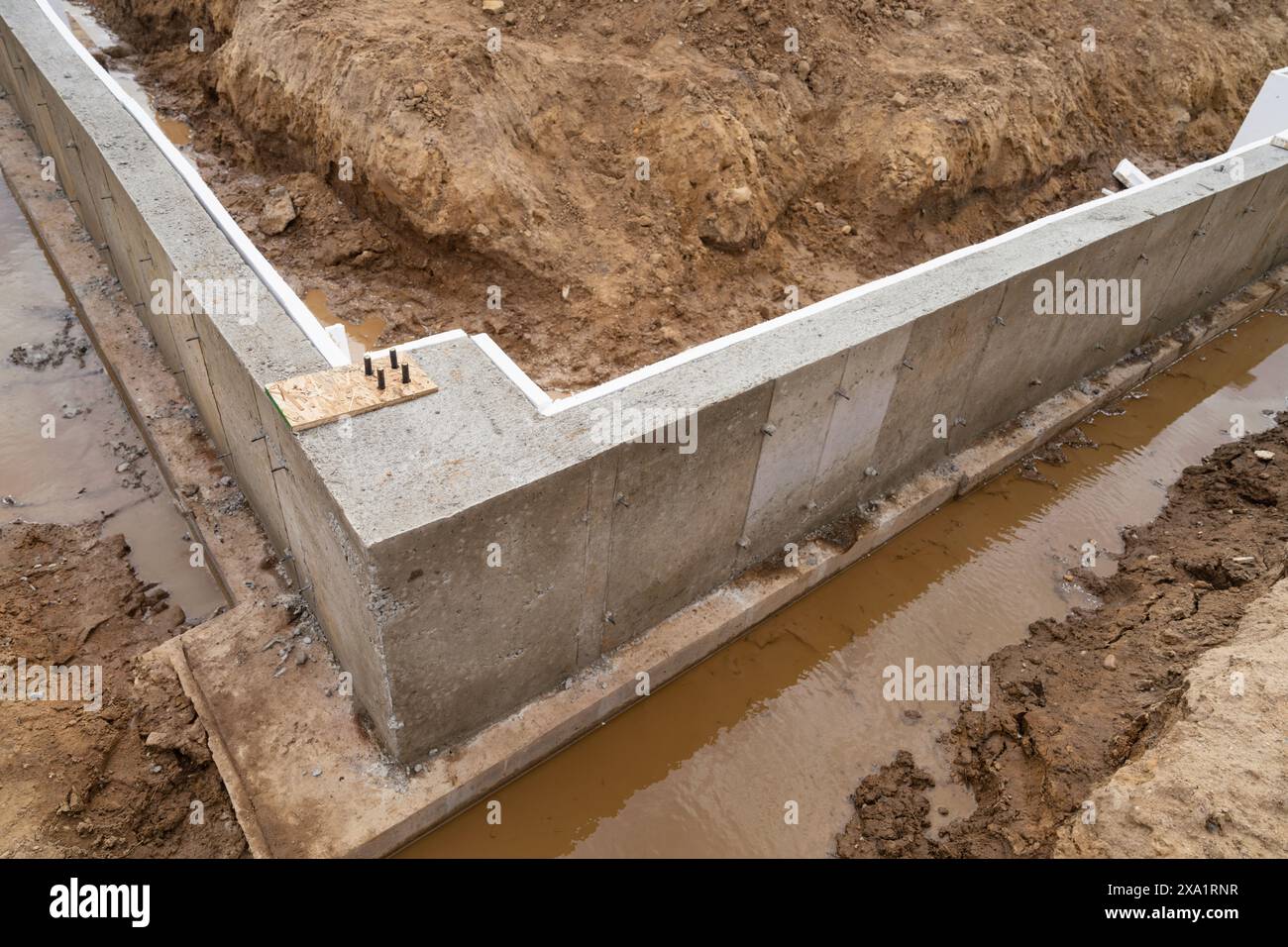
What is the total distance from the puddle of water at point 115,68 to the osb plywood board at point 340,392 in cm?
606

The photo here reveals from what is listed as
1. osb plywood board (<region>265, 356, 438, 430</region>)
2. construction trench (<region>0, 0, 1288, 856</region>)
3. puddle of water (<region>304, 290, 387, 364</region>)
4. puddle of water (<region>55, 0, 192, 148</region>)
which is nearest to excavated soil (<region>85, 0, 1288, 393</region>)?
puddle of water (<region>304, 290, 387, 364</region>)

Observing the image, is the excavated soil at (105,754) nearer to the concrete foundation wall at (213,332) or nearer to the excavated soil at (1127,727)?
the concrete foundation wall at (213,332)

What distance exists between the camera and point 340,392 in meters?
4.11

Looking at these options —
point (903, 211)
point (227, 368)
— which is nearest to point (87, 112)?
point (227, 368)

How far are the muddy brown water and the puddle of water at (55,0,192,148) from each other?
7.88 feet

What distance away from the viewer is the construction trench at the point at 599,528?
4055 mm

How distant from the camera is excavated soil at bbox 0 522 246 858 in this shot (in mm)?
4090

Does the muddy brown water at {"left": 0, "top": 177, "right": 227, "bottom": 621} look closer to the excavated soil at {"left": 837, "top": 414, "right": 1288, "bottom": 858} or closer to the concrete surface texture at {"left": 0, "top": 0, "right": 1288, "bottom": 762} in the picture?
the concrete surface texture at {"left": 0, "top": 0, "right": 1288, "bottom": 762}

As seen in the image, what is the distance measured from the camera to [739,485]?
5.12m

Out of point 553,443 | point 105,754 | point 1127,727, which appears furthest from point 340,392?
point 1127,727

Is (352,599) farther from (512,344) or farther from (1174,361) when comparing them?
(1174,361)

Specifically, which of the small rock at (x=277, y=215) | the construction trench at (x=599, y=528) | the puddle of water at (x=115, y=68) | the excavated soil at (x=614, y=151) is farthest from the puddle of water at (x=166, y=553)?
the puddle of water at (x=115, y=68)

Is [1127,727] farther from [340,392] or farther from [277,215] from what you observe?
[277,215]

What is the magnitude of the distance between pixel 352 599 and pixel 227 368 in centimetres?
173
